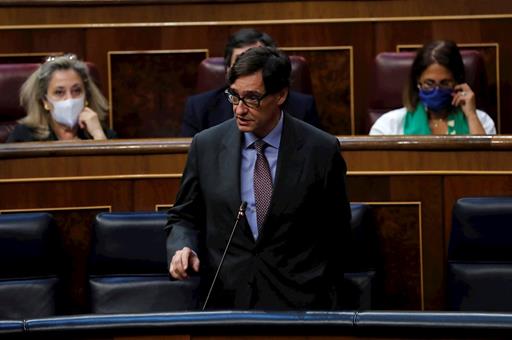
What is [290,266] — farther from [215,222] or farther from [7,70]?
[7,70]

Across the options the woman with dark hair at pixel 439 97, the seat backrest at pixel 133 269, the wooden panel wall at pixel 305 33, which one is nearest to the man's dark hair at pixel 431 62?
the woman with dark hair at pixel 439 97

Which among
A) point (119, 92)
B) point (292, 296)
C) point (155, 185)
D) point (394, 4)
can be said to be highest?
point (394, 4)

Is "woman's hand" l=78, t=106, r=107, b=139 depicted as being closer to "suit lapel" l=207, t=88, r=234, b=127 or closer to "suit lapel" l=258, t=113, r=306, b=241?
"suit lapel" l=207, t=88, r=234, b=127

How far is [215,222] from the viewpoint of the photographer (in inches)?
49.8

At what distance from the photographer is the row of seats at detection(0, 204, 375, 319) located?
1.40 metres

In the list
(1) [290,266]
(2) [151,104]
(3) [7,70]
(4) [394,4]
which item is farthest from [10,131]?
(1) [290,266]

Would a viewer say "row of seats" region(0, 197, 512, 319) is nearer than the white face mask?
Yes

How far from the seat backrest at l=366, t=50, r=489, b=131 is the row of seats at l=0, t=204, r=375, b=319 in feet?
1.89

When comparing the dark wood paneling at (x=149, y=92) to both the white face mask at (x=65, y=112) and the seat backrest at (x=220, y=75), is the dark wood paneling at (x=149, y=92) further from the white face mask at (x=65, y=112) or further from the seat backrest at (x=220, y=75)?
the white face mask at (x=65, y=112)

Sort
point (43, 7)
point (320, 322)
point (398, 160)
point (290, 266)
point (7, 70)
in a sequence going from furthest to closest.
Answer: point (43, 7), point (7, 70), point (398, 160), point (290, 266), point (320, 322)

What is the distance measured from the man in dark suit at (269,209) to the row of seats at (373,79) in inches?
25.5

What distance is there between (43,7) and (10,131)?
27 cm

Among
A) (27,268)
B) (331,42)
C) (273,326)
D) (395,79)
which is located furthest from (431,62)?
(273,326)

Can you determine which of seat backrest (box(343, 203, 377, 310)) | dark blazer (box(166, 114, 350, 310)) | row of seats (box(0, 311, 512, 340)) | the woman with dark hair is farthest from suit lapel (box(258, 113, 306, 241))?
the woman with dark hair
